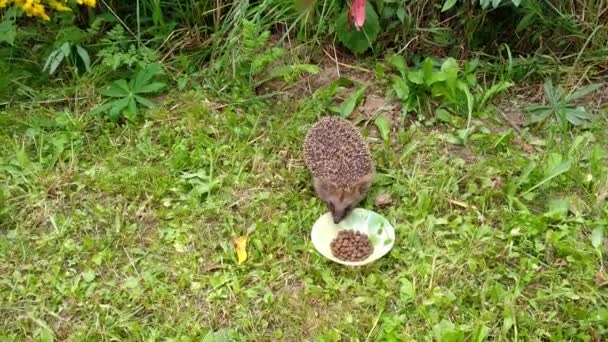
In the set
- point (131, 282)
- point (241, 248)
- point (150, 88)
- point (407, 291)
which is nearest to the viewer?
point (407, 291)

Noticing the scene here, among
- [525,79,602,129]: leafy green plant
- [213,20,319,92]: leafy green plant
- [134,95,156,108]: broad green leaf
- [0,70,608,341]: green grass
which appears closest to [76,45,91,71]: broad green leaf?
[0,70,608,341]: green grass

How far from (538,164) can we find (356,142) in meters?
1.02

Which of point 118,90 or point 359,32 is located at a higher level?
point 359,32

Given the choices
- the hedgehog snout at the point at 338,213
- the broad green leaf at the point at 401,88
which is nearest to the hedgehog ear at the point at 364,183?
the hedgehog snout at the point at 338,213

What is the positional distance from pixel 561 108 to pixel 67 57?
3113 millimetres

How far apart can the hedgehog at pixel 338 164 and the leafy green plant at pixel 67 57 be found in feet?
5.40

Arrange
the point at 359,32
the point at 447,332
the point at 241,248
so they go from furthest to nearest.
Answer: the point at 359,32 < the point at 241,248 < the point at 447,332

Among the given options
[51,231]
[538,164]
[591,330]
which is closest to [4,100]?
[51,231]

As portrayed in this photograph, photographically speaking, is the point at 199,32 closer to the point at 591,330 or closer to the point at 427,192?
the point at 427,192

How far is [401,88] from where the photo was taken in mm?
4496

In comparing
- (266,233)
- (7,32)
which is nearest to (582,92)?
(266,233)

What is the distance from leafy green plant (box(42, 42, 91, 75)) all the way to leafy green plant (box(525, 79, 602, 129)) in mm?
2810

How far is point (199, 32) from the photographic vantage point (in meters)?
4.94

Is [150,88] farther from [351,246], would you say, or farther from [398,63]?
[351,246]
